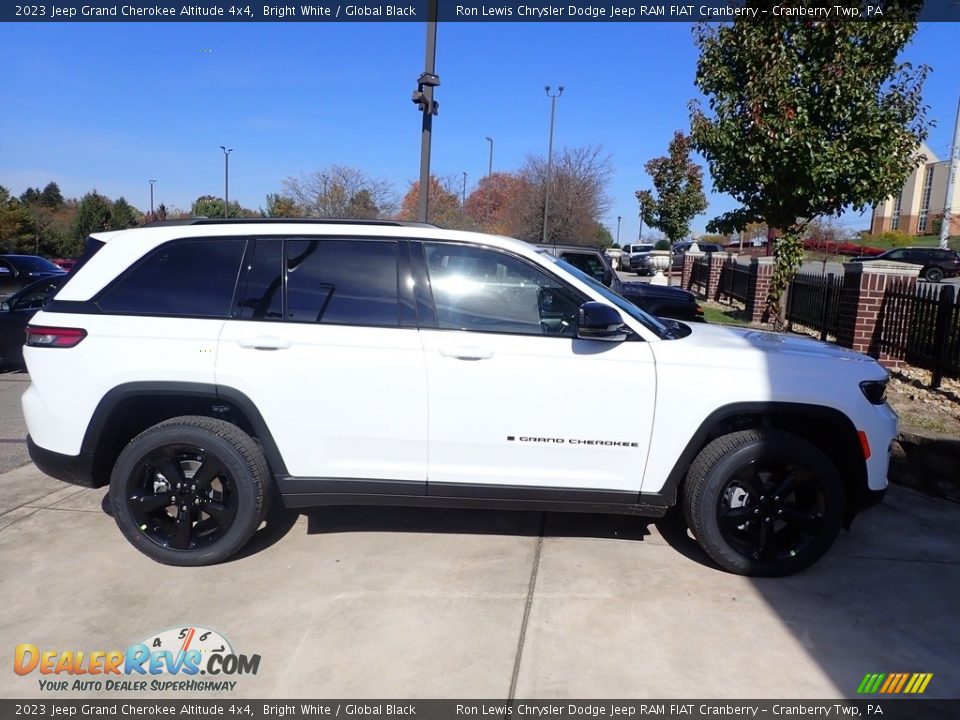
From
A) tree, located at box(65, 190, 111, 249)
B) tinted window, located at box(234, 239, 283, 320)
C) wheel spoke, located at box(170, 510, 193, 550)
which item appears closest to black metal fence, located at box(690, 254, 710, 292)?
tinted window, located at box(234, 239, 283, 320)

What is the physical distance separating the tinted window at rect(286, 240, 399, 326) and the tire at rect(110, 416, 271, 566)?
79 cm

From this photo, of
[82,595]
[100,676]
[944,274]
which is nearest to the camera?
[100,676]

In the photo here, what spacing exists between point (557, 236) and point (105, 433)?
29.7 m

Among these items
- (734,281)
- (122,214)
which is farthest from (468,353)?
(122,214)

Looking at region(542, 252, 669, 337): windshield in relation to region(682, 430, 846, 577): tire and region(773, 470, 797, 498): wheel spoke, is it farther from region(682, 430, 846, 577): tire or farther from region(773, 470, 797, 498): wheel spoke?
region(773, 470, 797, 498): wheel spoke

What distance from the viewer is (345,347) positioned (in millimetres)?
3943

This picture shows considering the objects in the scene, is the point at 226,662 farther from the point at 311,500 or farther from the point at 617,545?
the point at 617,545

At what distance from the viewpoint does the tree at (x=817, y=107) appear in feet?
30.8

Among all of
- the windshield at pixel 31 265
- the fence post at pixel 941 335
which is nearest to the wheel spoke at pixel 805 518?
the fence post at pixel 941 335

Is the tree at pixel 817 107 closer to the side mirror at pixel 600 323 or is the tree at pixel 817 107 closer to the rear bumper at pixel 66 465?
the side mirror at pixel 600 323

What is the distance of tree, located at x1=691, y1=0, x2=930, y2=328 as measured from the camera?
9.38 meters

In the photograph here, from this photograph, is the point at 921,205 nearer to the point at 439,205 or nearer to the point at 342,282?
the point at 439,205

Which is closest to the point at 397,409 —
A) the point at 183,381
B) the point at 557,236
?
the point at 183,381

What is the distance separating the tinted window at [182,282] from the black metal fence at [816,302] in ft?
29.4
